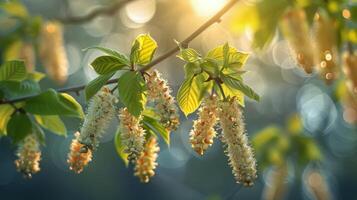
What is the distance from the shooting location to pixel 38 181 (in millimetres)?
23125

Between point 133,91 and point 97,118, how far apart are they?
0.51 feet

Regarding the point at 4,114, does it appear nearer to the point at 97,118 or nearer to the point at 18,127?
the point at 18,127

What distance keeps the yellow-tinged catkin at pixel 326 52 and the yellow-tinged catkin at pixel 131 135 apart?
0.67m

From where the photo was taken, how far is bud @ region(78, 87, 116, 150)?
7.43ft

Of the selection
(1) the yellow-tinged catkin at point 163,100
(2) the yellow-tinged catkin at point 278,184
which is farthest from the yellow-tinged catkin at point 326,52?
(2) the yellow-tinged catkin at point 278,184

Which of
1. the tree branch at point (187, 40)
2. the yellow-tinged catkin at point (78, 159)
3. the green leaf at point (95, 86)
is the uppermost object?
the green leaf at point (95, 86)

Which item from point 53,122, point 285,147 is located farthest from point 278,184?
point 53,122

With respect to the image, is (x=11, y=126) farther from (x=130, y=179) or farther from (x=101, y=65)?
(x=130, y=179)

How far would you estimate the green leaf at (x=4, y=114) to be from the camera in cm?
276

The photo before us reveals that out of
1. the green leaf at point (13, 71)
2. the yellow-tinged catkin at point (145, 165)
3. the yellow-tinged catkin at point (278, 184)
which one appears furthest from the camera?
the yellow-tinged catkin at point (278, 184)

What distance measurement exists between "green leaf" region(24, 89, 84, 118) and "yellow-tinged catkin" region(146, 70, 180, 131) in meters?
0.41

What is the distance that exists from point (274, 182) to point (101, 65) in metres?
1.77

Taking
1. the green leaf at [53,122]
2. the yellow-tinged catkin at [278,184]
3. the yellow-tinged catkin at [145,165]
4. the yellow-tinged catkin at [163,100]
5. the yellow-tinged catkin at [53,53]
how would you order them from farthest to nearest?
the yellow-tinged catkin at [53,53], the yellow-tinged catkin at [278,184], the green leaf at [53,122], the yellow-tinged catkin at [145,165], the yellow-tinged catkin at [163,100]

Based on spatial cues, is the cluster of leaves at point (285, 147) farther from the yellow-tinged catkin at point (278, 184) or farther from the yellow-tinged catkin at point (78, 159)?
the yellow-tinged catkin at point (78, 159)
